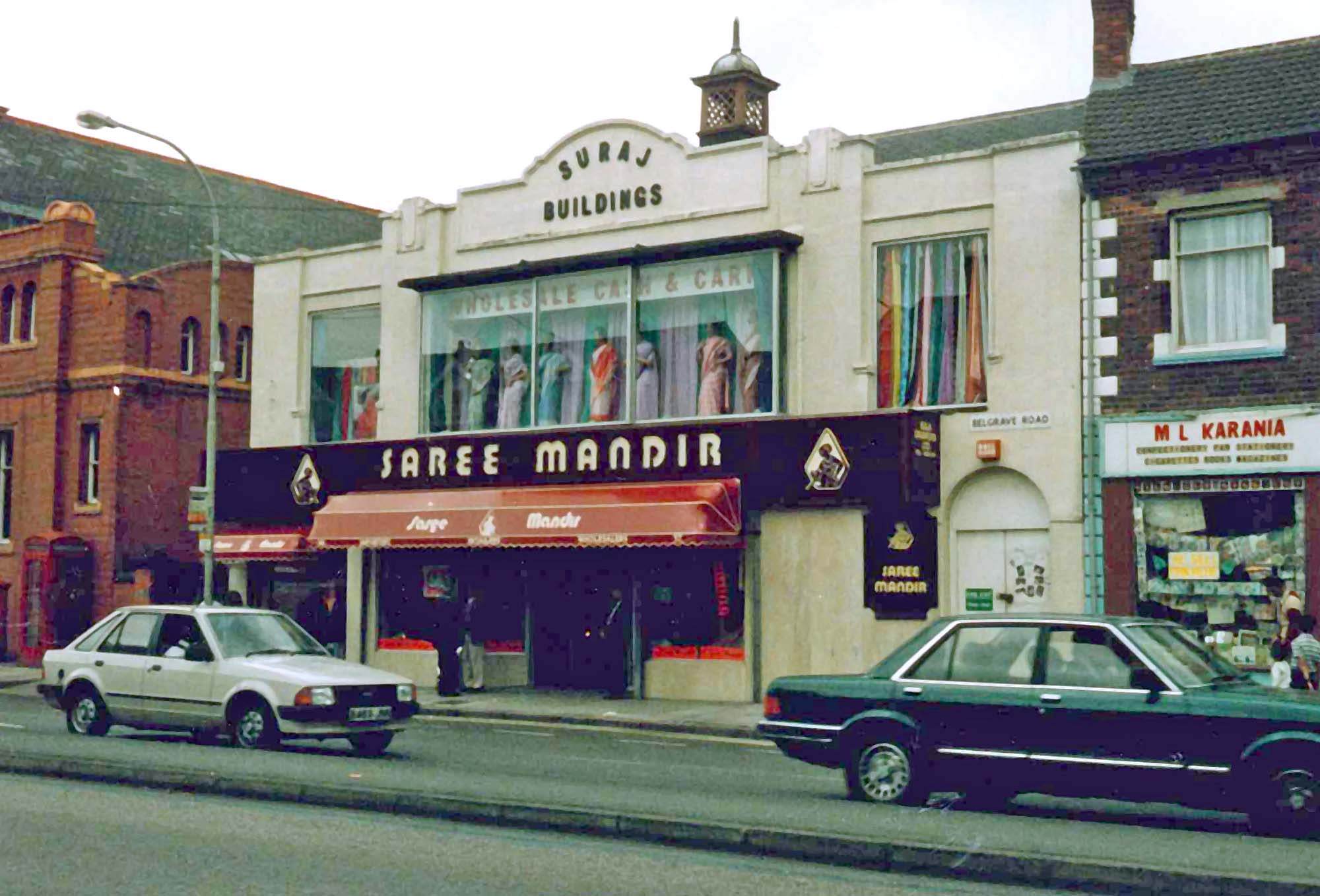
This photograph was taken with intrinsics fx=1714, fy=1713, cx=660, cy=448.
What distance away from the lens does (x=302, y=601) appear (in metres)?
31.3

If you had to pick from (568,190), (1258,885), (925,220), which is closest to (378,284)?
(568,190)

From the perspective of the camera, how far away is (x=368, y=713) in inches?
671

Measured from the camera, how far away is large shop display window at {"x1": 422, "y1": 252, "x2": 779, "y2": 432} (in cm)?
2573

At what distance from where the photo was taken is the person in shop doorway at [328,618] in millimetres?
30469

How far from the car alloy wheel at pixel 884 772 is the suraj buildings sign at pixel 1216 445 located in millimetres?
9858

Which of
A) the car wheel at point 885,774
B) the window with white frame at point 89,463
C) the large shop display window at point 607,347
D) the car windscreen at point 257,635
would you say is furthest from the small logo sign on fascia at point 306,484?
the car wheel at point 885,774

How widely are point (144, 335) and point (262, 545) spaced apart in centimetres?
695

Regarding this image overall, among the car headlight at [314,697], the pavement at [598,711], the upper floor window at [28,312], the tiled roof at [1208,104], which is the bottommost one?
the pavement at [598,711]

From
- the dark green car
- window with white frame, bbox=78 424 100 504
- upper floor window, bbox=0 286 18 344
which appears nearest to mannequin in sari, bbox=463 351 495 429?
window with white frame, bbox=78 424 100 504

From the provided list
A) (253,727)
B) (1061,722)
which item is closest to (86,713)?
(253,727)

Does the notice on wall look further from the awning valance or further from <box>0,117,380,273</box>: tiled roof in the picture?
<box>0,117,380,273</box>: tiled roof

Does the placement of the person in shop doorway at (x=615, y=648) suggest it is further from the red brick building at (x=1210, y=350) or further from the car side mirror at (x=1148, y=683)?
the car side mirror at (x=1148, y=683)

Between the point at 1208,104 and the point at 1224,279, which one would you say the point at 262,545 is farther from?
the point at 1208,104

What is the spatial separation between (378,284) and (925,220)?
Answer: 35.1 feet
